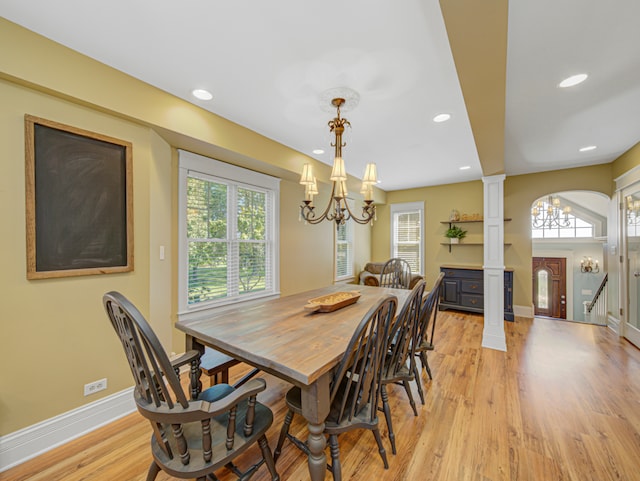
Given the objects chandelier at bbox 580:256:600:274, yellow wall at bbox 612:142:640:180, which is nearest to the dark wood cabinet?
yellow wall at bbox 612:142:640:180

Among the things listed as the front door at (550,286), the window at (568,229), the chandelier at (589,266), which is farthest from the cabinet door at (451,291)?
the chandelier at (589,266)

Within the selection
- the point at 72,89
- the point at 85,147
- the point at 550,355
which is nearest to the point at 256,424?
the point at 85,147

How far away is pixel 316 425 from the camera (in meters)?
1.18

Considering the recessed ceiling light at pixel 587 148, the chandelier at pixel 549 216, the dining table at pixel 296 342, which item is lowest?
the dining table at pixel 296 342

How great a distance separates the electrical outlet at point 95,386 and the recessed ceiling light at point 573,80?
412 cm

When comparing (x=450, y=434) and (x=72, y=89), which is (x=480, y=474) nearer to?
(x=450, y=434)

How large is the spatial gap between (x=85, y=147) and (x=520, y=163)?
209 inches

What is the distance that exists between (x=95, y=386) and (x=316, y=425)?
5.87 feet

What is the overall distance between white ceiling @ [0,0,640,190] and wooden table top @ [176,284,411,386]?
1.78 meters

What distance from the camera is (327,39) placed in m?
1.59

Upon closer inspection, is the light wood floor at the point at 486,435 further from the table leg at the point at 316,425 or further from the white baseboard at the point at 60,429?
the table leg at the point at 316,425

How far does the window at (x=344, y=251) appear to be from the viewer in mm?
5397

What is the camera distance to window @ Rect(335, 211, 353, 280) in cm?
540

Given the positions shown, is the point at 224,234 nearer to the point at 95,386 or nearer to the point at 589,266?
the point at 95,386
